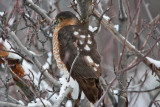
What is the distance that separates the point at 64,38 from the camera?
11.7ft

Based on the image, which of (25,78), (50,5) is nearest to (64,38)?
(25,78)

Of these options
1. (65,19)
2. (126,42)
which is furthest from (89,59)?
(65,19)

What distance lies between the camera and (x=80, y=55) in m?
3.36

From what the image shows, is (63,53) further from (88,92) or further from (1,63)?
(1,63)

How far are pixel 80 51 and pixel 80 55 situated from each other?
0.20 ft

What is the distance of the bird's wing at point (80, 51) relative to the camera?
10.8ft

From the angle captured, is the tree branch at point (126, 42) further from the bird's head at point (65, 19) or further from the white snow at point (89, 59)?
the white snow at point (89, 59)

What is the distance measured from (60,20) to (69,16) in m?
0.14

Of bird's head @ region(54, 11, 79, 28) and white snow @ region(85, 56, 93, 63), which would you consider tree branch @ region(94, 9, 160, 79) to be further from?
white snow @ region(85, 56, 93, 63)

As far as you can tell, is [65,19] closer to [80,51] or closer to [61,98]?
[80,51]

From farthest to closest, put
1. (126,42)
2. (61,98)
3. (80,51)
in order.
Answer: (126,42), (80,51), (61,98)

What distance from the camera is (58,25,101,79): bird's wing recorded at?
3283 mm

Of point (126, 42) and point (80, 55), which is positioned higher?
point (80, 55)

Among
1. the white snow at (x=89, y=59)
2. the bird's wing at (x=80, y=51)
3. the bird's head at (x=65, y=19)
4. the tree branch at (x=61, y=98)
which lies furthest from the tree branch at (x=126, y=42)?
the tree branch at (x=61, y=98)
